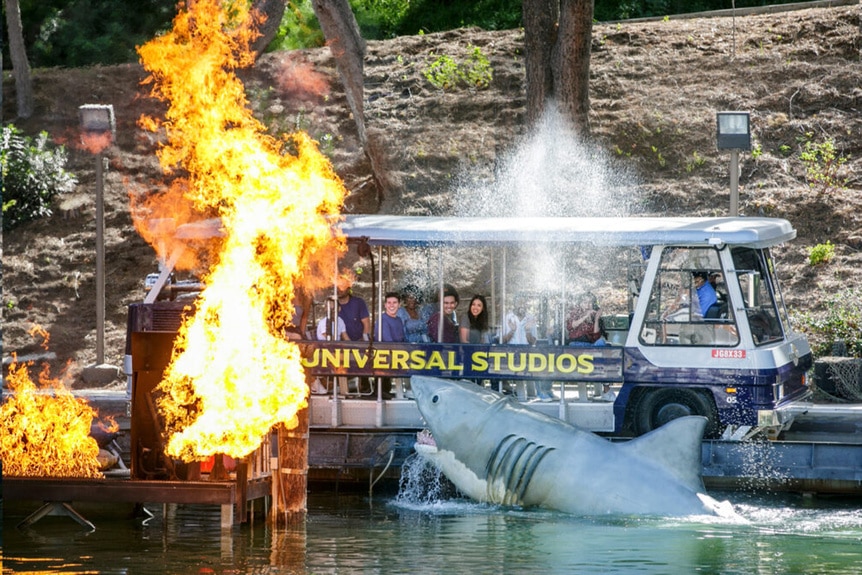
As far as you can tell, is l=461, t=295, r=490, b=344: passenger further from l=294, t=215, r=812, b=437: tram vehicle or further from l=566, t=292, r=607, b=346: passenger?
l=566, t=292, r=607, b=346: passenger

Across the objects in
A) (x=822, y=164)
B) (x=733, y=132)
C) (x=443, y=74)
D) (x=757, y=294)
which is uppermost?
(x=443, y=74)

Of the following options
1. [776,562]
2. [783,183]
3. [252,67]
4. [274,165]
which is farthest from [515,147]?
[776,562]

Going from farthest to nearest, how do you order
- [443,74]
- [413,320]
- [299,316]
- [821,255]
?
1. [443,74]
2. [821,255]
3. [413,320]
4. [299,316]

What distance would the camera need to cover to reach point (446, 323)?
16.3m

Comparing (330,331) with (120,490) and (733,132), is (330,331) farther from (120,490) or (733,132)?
(733,132)

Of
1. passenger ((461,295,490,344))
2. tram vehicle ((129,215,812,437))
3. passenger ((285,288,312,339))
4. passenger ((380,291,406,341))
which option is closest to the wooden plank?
passenger ((285,288,312,339))

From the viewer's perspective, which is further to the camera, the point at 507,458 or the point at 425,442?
the point at 425,442

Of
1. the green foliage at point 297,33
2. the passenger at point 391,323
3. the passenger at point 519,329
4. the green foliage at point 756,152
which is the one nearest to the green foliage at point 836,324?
the green foliage at point 756,152

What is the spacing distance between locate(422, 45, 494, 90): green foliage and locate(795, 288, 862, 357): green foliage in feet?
35.0

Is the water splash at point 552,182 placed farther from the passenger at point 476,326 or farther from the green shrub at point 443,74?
the passenger at point 476,326

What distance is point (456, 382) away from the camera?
50.8 feet

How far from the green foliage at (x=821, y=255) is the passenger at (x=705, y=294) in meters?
8.67

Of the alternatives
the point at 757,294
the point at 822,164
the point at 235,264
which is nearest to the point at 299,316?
the point at 235,264

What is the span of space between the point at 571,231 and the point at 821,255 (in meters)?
9.23
